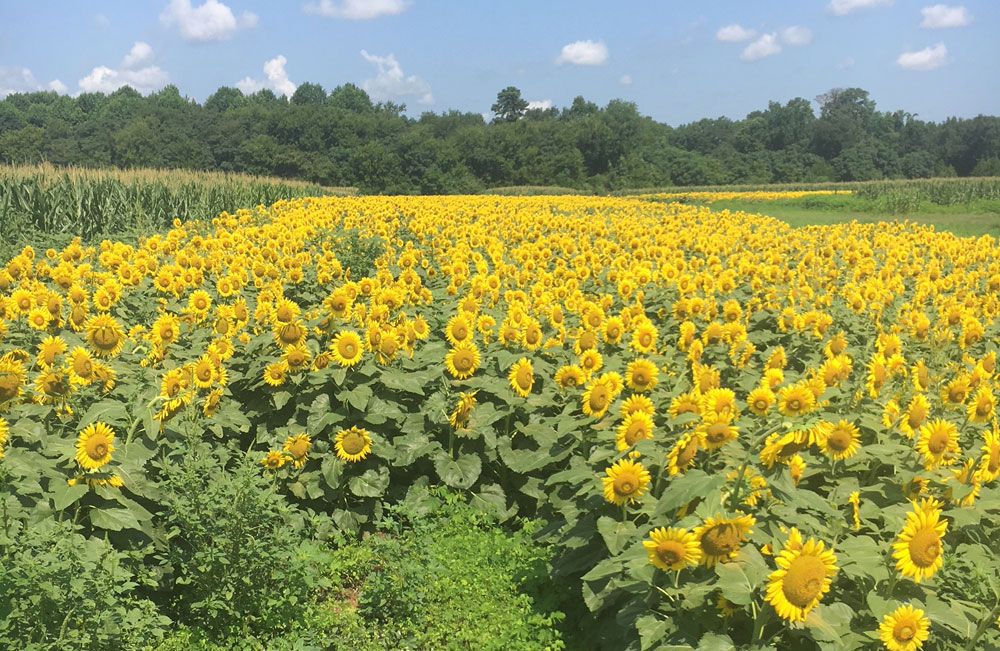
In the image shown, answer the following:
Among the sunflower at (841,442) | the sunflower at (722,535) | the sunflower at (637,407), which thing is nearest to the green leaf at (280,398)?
the sunflower at (637,407)

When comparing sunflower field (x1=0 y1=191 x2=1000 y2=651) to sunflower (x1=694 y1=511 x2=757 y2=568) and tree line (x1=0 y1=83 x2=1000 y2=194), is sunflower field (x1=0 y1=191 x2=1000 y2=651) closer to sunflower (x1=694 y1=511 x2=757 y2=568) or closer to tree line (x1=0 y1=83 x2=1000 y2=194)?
sunflower (x1=694 y1=511 x2=757 y2=568)

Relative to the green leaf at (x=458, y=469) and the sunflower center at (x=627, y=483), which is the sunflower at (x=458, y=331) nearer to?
the green leaf at (x=458, y=469)

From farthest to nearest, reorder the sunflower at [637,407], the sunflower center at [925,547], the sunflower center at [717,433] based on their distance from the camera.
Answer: the sunflower at [637,407] → the sunflower center at [717,433] → the sunflower center at [925,547]

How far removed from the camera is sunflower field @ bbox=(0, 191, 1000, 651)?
2596 mm

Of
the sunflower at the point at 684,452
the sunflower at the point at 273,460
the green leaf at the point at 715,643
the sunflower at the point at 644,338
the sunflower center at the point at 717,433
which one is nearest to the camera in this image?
the green leaf at the point at 715,643

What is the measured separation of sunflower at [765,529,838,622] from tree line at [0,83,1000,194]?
65.0 metres

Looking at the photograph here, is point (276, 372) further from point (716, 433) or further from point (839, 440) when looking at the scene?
point (839, 440)

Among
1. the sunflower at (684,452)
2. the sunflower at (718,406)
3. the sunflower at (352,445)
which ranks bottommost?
the sunflower at (352,445)

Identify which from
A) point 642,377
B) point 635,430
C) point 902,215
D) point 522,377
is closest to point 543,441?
point 522,377

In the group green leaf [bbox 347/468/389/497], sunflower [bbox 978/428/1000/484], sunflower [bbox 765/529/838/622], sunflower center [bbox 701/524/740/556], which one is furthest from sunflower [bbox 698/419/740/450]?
green leaf [bbox 347/468/389/497]

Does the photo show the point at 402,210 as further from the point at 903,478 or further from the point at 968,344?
the point at 903,478

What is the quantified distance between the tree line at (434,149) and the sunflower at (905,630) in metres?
65.1

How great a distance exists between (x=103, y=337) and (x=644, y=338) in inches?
137

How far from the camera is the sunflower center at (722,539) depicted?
2.40 m
